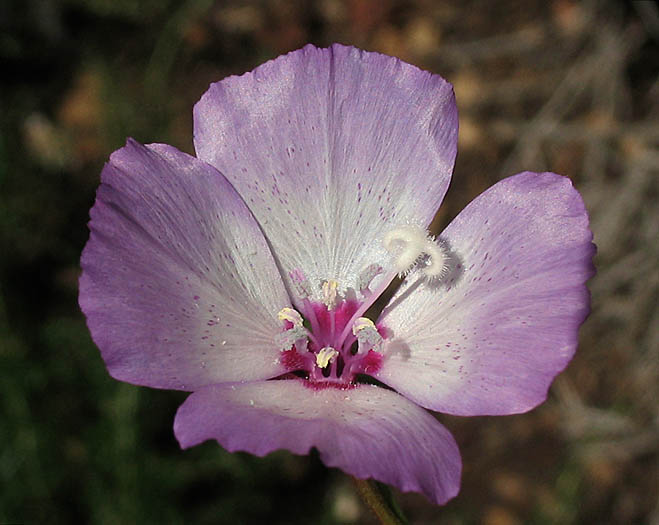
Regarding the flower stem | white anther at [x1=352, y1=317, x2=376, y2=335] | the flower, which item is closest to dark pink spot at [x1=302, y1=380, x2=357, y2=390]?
the flower

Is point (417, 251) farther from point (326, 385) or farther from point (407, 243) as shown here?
point (326, 385)

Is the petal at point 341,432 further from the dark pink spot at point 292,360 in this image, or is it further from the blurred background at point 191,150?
the blurred background at point 191,150

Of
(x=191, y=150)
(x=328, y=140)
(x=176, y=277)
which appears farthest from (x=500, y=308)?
(x=191, y=150)

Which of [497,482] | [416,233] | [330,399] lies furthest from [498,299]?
[497,482]

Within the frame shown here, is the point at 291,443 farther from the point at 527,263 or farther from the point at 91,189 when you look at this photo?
the point at 91,189

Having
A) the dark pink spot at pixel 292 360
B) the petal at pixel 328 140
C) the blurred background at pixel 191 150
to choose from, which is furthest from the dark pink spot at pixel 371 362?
the blurred background at pixel 191 150

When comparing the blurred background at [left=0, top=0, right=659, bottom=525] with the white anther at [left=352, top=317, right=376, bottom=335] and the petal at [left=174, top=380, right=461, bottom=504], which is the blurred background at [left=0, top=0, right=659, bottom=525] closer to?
the white anther at [left=352, top=317, right=376, bottom=335]
